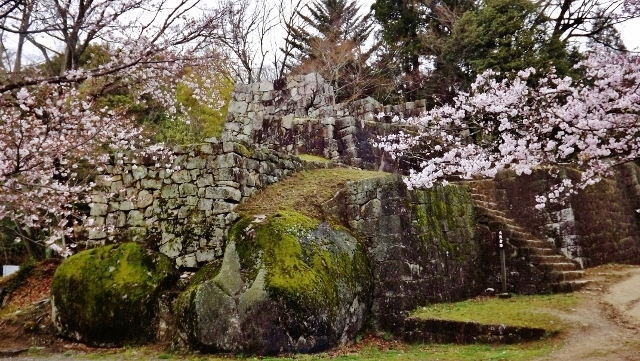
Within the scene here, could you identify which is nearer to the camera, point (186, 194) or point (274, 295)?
point (274, 295)

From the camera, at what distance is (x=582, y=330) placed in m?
6.30

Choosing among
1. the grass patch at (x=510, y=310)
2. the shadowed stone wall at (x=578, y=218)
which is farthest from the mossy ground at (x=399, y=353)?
the shadowed stone wall at (x=578, y=218)

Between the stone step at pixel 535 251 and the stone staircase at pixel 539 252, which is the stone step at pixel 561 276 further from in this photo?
the stone step at pixel 535 251

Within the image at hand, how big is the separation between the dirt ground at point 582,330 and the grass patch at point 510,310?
0.22 m

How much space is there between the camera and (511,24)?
15.1m

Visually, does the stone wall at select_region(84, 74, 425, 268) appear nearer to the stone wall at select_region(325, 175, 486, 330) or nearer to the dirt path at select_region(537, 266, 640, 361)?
the stone wall at select_region(325, 175, 486, 330)

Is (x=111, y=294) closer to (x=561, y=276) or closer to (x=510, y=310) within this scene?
(x=510, y=310)

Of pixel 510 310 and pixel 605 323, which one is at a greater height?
pixel 510 310

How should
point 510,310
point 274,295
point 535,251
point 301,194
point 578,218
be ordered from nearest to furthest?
point 274,295 < point 510,310 < point 301,194 < point 535,251 < point 578,218

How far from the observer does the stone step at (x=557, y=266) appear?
27.9 ft

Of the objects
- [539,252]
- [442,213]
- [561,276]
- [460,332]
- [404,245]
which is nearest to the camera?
[460,332]

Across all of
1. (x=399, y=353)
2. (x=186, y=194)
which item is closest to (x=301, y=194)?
(x=186, y=194)

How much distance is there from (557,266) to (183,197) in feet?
23.3

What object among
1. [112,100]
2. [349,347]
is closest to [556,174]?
[349,347]
